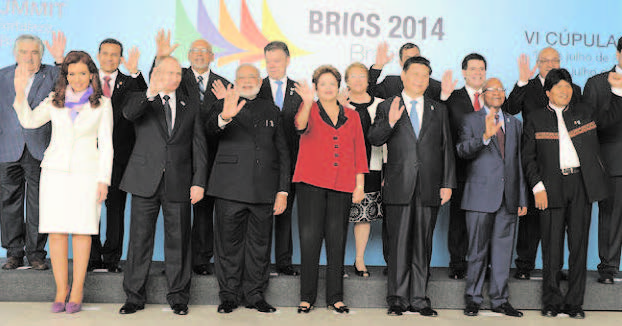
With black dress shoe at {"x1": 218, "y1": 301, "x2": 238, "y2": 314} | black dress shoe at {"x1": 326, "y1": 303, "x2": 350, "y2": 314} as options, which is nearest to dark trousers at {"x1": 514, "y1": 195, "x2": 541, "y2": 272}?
black dress shoe at {"x1": 326, "y1": 303, "x2": 350, "y2": 314}

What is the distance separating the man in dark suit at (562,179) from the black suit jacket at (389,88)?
826 mm

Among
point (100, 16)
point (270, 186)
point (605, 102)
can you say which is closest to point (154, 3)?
point (100, 16)

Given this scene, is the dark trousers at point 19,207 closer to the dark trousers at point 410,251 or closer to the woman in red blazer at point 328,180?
the woman in red blazer at point 328,180

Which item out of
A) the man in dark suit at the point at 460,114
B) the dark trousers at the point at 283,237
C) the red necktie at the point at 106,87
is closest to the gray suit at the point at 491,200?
the man in dark suit at the point at 460,114

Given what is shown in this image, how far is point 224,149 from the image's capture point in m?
4.48

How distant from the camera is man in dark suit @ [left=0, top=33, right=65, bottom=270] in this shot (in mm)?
4789

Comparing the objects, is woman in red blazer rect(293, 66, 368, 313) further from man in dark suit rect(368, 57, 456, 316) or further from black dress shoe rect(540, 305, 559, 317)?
black dress shoe rect(540, 305, 559, 317)

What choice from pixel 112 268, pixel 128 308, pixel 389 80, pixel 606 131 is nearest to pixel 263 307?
pixel 128 308

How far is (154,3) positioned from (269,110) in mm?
2026

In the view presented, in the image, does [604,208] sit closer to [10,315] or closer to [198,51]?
[198,51]

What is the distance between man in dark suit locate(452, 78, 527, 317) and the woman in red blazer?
0.75 m

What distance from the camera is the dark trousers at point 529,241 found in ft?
16.8

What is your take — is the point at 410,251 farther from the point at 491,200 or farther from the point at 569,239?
the point at 569,239

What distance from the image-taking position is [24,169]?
4820mm
